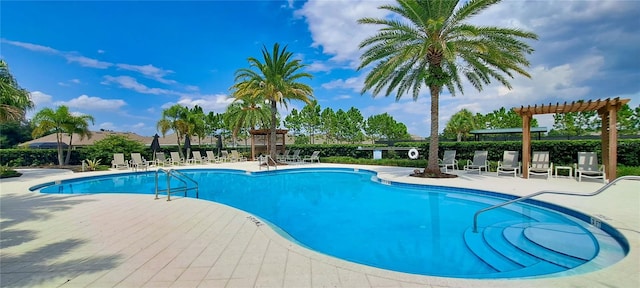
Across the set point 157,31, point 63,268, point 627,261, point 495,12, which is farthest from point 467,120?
point 63,268

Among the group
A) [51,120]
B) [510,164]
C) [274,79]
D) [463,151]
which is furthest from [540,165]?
[51,120]

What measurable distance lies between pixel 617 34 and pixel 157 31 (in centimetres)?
1961

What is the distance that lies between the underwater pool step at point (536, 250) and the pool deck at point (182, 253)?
0.61 metres

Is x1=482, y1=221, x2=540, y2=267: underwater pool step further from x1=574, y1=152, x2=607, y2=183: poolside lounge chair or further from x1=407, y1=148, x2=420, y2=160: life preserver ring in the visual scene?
x1=407, y1=148, x2=420, y2=160: life preserver ring

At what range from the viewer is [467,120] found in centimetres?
4312

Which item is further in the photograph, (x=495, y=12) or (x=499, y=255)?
(x=495, y=12)

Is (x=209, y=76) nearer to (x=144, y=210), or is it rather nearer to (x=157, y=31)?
(x=157, y=31)

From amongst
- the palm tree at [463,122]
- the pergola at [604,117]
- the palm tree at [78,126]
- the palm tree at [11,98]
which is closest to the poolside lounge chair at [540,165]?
the pergola at [604,117]

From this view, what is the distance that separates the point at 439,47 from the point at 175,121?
20.3 metres

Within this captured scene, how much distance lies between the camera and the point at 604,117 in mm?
10617

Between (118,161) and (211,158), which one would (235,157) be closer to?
(211,158)

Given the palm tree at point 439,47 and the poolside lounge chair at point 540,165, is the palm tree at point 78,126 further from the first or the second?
the poolside lounge chair at point 540,165

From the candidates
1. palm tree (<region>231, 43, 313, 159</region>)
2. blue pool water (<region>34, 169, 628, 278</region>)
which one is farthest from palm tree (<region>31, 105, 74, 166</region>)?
palm tree (<region>231, 43, 313, 159</region>)

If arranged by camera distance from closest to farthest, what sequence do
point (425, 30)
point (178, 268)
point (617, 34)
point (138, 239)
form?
1. point (178, 268)
2. point (138, 239)
3. point (617, 34)
4. point (425, 30)
